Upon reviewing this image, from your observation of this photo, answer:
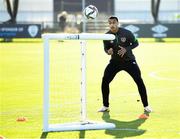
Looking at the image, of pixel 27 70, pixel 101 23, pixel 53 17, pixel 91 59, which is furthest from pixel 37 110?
pixel 53 17

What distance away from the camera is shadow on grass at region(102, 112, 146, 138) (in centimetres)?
1053

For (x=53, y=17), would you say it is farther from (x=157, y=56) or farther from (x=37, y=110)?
(x=37, y=110)

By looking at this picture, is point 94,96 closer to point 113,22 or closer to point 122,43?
point 122,43

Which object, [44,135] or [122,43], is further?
[122,43]

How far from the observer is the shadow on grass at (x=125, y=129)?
10.5 metres

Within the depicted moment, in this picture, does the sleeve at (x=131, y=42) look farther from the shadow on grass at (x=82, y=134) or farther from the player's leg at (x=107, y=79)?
the shadow on grass at (x=82, y=134)

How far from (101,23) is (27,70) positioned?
3247cm

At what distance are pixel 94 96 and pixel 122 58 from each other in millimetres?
2995

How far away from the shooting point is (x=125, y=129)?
433 inches

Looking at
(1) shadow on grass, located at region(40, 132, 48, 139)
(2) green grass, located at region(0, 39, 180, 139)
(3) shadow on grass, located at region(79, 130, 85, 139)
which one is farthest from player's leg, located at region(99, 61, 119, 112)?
(1) shadow on grass, located at region(40, 132, 48, 139)

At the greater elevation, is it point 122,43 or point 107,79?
point 122,43

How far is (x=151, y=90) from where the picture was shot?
1673 cm

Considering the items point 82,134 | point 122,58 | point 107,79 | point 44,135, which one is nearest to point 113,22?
point 122,58

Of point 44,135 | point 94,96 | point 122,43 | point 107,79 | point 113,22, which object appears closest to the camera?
point 44,135
